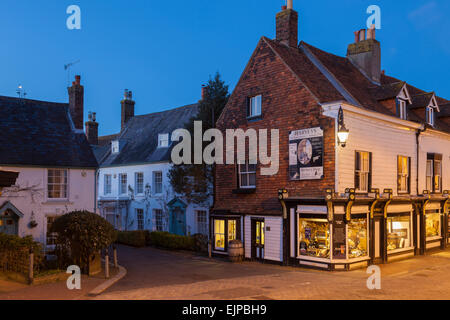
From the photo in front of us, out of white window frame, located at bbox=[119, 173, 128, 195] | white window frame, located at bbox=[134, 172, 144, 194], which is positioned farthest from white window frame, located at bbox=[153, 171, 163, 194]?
white window frame, located at bbox=[119, 173, 128, 195]

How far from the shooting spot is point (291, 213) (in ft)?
63.0

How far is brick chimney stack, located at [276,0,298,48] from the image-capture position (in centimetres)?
2203

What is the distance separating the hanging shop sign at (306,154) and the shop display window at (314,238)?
1956 millimetres

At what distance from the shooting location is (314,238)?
60.5 ft

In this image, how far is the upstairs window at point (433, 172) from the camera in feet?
78.7

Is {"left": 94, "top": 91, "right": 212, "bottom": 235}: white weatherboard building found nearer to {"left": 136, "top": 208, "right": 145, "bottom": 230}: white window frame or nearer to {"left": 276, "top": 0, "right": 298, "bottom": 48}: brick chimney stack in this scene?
{"left": 136, "top": 208, "right": 145, "bottom": 230}: white window frame

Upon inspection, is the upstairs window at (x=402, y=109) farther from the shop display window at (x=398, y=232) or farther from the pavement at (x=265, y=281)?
the pavement at (x=265, y=281)

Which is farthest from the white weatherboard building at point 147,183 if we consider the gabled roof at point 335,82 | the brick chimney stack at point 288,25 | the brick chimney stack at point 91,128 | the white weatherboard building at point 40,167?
the gabled roof at point 335,82

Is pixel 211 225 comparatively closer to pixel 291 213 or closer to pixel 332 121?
pixel 291 213

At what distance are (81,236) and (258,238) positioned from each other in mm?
8676

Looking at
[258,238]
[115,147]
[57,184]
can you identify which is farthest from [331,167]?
[115,147]

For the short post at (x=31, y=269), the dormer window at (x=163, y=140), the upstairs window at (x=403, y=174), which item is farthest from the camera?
the dormer window at (x=163, y=140)

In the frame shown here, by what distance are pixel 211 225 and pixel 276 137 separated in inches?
253
